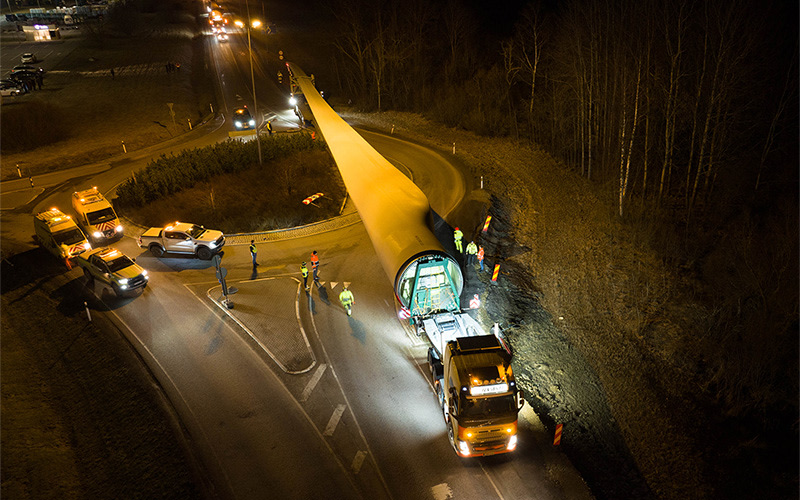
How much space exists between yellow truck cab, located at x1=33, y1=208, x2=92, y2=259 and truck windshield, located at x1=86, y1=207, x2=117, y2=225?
5.76 ft

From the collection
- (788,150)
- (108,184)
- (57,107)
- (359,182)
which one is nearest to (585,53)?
(788,150)

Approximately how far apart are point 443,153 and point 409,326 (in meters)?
24.3

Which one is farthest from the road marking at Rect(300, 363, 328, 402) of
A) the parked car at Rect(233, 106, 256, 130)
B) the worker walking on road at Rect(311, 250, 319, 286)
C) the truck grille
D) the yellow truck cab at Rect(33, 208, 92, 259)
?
the parked car at Rect(233, 106, 256, 130)

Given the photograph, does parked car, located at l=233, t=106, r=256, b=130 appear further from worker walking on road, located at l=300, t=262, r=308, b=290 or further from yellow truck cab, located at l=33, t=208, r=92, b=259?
worker walking on road, located at l=300, t=262, r=308, b=290

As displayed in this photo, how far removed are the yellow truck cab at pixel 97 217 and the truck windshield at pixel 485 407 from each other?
23.5 m

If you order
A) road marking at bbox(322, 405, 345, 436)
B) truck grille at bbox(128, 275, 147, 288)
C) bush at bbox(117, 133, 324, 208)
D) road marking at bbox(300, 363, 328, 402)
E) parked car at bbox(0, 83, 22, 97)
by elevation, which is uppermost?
parked car at bbox(0, 83, 22, 97)

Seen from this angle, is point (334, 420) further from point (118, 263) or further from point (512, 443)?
point (118, 263)

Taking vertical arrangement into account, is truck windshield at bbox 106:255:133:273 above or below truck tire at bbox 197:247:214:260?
above

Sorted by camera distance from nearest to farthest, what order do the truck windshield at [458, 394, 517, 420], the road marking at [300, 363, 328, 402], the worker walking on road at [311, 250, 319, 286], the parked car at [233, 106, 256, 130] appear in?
the truck windshield at [458, 394, 517, 420] < the road marking at [300, 363, 328, 402] < the worker walking on road at [311, 250, 319, 286] < the parked car at [233, 106, 256, 130]

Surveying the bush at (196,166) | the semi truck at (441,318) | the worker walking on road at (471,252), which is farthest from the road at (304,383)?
the bush at (196,166)

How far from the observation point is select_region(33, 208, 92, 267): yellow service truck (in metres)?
22.2

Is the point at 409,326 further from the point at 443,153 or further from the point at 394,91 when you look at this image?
the point at 394,91

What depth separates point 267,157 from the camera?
115ft

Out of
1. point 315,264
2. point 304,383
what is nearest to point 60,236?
point 315,264
